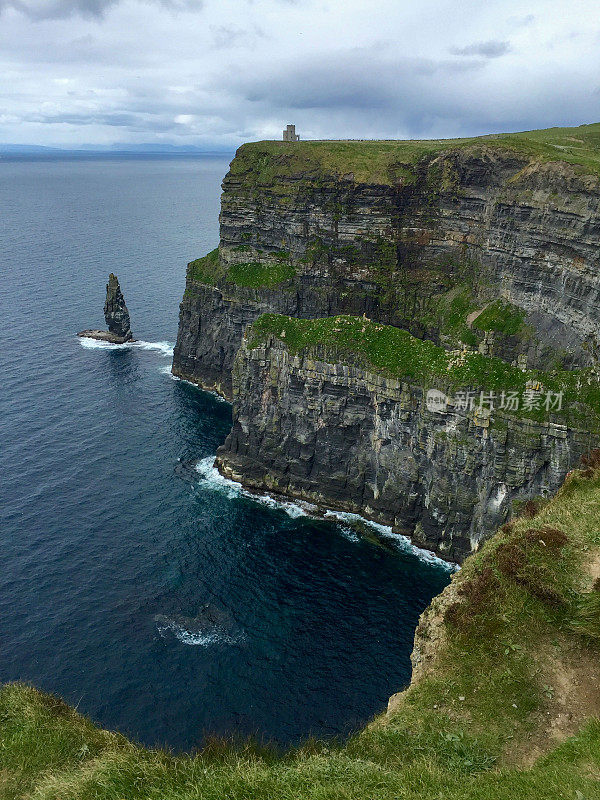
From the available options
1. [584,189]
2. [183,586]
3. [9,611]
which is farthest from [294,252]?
[9,611]

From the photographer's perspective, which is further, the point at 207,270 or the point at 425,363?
the point at 207,270

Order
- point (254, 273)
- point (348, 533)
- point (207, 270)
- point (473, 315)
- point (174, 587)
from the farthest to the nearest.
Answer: point (207, 270) < point (254, 273) < point (473, 315) < point (348, 533) < point (174, 587)

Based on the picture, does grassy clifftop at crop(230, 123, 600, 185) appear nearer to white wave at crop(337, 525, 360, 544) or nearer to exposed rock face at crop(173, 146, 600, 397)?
exposed rock face at crop(173, 146, 600, 397)

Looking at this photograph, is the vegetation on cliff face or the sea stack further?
the sea stack

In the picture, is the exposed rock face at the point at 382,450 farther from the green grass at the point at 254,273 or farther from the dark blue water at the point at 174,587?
the green grass at the point at 254,273

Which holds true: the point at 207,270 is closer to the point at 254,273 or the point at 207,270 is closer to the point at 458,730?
the point at 254,273

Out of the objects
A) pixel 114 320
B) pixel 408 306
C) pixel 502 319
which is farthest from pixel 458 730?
pixel 114 320

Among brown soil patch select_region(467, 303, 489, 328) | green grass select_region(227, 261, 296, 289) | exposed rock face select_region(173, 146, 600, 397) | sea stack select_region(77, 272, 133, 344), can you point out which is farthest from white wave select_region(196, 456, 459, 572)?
sea stack select_region(77, 272, 133, 344)
